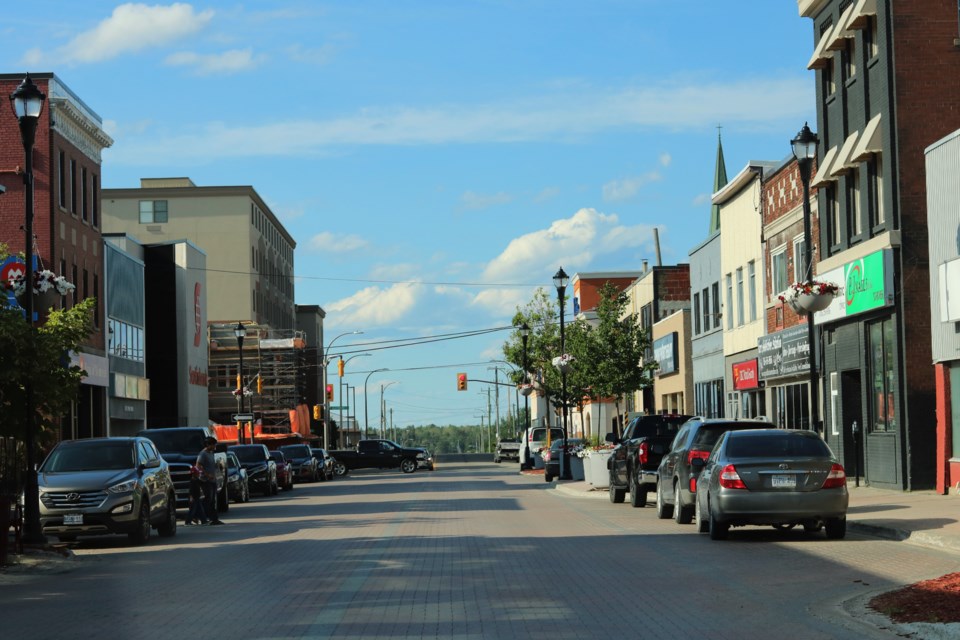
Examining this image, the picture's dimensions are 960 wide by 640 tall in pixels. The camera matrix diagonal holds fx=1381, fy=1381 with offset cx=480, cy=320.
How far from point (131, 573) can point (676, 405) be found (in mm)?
47011

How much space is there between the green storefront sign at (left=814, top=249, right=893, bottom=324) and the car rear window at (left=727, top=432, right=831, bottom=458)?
10.4 metres

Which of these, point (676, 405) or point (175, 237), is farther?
point (175, 237)

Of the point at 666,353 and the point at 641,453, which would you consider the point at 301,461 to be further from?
the point at 641,453

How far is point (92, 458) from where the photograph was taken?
2331cm

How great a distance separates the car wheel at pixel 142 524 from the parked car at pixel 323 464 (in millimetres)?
37235

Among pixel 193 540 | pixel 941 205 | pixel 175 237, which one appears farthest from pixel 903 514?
pixel 175 237

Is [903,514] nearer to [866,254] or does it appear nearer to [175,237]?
[866,254]

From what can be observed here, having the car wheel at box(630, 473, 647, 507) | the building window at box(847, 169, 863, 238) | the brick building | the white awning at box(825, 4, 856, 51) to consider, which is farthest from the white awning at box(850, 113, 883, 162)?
the brick building

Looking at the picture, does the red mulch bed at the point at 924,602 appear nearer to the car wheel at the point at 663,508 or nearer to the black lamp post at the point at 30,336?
the car wheel at the point at 663,508

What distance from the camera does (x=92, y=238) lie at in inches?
2149

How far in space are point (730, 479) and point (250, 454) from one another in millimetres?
27497

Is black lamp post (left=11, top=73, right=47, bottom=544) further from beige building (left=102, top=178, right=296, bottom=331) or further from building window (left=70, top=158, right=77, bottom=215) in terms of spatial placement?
beige building (left=102, top=178, right=296, bottom=331)

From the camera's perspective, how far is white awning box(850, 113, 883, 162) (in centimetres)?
3011

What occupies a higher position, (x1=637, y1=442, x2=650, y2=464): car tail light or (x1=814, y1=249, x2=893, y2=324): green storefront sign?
(x1=814, y1=249, x2=893, y2=324): green storefront sign
